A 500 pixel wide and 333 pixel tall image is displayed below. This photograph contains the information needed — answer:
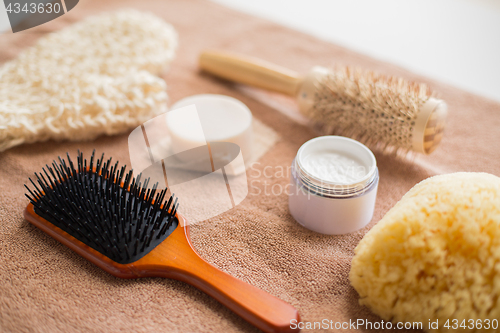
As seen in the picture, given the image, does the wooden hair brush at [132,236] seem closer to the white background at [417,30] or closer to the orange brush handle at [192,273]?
the orange brush handle at [192,273]

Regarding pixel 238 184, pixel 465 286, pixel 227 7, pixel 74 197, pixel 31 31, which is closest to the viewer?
pixel 465 286

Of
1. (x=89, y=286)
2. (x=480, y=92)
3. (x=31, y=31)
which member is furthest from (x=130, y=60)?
(x=480, y=92)

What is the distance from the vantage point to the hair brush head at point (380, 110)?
1.82 ft

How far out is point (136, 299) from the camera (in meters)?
0.43

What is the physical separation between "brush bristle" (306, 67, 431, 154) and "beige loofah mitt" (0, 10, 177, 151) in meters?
0.30

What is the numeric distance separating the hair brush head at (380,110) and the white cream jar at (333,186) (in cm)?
8

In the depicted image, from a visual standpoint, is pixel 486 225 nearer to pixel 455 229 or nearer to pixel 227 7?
pixel 455 229

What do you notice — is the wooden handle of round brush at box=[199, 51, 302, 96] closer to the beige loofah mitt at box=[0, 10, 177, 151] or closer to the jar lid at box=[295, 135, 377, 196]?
the beige loofah mitt at box=[0, 10, 177, 151]

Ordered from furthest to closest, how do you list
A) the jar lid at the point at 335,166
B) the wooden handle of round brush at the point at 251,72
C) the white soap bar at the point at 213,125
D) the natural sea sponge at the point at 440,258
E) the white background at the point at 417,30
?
the white background at the point at 417,30, the wooden handle of round brush at the point at 251,72, the white soap bar at the point at 213,125, the jar lid at the point at 335,166, the natural sea sponge at the point at 440,258

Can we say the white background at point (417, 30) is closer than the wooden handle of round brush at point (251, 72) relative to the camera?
No

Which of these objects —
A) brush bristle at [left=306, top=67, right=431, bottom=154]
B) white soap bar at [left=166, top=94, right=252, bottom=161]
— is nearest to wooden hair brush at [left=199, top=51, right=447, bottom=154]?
brush bristle at [left=306, top=67, right=431, bottom=154]

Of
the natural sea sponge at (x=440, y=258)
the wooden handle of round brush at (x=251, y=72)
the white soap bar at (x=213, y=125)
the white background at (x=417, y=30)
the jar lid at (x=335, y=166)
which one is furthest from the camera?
the white background at (x=417, y=30)

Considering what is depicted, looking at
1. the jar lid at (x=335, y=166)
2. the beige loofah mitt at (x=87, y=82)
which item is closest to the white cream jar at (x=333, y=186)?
the jar lid at (x=335, y=166)

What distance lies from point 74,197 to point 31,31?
2.17ft
